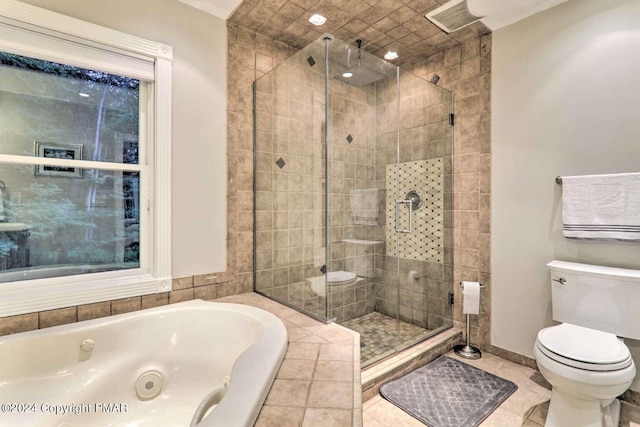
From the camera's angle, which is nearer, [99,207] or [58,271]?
[58,271]

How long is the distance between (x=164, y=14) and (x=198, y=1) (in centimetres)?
25

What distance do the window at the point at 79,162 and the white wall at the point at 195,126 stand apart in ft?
0.28

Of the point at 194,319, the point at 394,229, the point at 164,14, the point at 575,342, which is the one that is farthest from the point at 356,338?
the point at 164,14

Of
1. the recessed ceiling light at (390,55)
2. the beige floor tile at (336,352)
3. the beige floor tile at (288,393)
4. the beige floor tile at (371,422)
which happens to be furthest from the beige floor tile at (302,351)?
the recessed ceiling light at (390,55)

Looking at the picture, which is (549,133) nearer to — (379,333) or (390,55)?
(390,55)

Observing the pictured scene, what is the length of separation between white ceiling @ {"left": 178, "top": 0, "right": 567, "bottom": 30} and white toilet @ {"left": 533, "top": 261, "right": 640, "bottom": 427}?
1.78 m

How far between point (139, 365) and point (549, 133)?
118 inches

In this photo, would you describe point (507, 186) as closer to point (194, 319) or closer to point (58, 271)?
point (194, 319)

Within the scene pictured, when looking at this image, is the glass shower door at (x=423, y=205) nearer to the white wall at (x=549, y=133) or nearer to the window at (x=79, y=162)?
the white wall at (x=549, y=133)

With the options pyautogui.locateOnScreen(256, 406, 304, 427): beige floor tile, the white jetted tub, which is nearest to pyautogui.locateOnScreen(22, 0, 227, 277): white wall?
the white jetted tub

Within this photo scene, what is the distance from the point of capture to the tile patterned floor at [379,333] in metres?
2.28

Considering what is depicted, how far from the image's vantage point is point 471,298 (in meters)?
2.47

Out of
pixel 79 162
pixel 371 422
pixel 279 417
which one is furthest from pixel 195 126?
pixel 371 422

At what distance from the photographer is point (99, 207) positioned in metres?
1.91
